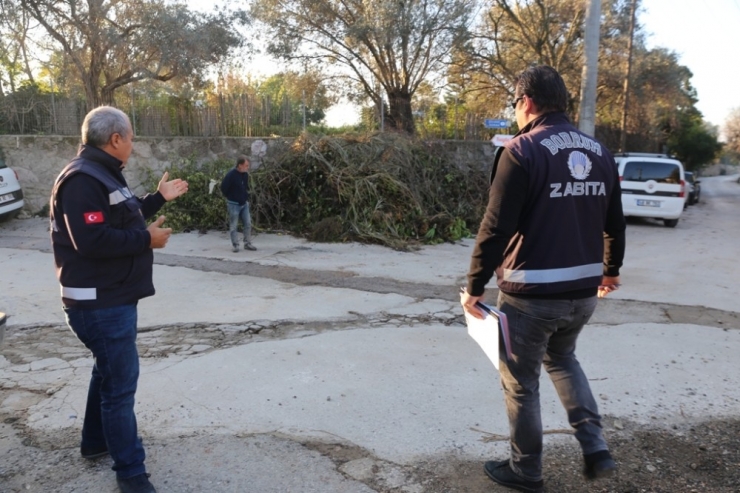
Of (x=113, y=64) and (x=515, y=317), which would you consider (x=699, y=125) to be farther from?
(x=515, y=317)

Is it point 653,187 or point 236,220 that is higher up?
point 653,187

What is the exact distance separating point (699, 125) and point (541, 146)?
160 ft

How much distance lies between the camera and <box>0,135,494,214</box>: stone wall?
510 inches

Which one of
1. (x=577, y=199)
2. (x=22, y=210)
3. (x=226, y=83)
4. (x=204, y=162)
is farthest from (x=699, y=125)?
(x=577, y=199)

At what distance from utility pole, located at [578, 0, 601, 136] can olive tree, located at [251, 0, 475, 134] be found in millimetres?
4742

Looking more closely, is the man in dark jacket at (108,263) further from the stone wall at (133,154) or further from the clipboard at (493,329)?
the stone wall at (133,154)

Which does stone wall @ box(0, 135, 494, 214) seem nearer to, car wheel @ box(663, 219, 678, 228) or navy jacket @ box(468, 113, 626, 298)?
car wheel @ box(663, 219, 678, 228)

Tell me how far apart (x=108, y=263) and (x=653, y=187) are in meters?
14.0

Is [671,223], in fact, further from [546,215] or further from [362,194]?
[546,215]

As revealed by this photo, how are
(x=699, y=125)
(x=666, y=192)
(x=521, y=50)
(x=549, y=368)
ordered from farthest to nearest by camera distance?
1. (x=699, y=125)
2. (x=521, y=50)
3. (x=666, y=192)
4. (x=549, y=368)

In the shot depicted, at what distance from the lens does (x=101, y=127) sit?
9.11 feet

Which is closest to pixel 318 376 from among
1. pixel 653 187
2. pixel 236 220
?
pixel 236 220

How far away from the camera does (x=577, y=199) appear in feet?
8.82

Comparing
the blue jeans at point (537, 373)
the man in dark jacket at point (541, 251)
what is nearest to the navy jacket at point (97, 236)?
the man in dark jacket at point (541, 251)
